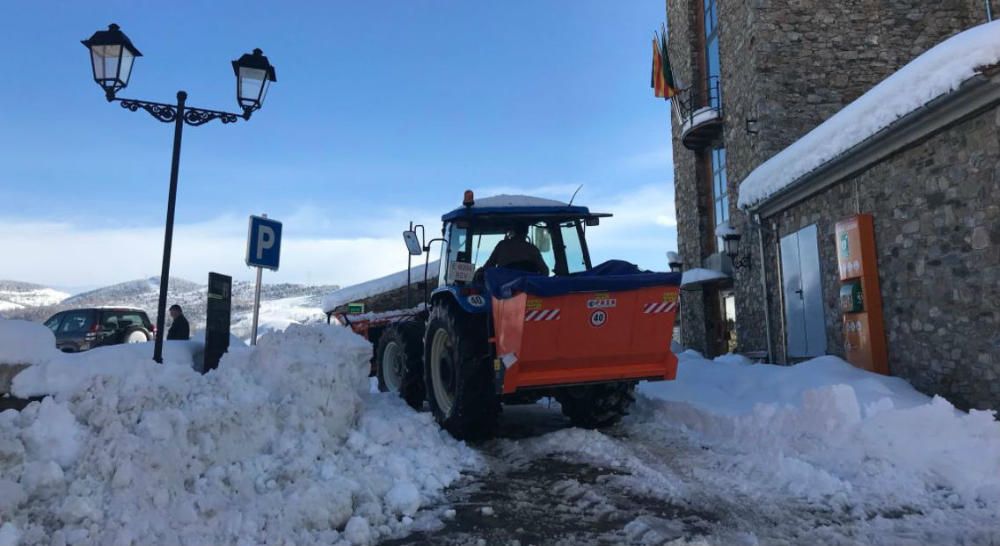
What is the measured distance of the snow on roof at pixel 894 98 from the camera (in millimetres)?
4973

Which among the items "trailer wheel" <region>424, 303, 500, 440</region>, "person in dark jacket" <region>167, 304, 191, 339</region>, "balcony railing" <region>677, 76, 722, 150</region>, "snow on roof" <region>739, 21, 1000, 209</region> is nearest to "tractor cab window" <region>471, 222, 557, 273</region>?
"trailer wheel" <region>424, 303, 500, 440</region>

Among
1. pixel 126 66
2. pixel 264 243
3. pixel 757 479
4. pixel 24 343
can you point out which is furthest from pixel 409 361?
pixel 126 66

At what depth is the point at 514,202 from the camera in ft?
21.2

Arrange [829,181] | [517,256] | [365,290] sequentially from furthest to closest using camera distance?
1. [365,290]
2. [829,181]
3. [517,256]

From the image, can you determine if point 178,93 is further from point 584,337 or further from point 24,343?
point 584,337

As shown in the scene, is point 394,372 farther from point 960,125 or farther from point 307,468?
point 960,125

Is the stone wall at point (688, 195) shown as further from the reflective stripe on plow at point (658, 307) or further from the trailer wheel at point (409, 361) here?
the reflective stripe on plow at point (658, 307)

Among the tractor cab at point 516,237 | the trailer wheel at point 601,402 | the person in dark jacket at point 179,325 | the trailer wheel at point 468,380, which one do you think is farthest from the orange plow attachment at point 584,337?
the person in dark jacket at point 179,325

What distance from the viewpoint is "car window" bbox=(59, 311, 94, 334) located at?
13.0 metres

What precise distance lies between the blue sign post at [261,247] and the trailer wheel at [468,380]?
3.01 meters

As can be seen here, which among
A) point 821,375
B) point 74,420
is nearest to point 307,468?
point 74,420

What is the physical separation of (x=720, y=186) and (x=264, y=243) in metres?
11.1

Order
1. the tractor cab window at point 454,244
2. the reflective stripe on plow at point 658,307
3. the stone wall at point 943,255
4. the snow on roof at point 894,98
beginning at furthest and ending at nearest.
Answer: the tractor cab window at point 454,244, the stone wall at point 943,255, the reflective stripe on plow at point 658,307, the snow on roof at point 894,98

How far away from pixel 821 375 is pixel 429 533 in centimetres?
488
